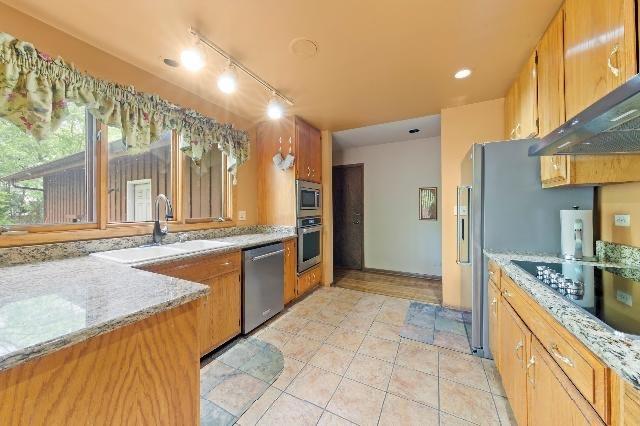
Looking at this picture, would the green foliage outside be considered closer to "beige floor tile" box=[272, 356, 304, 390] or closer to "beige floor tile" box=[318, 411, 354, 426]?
"beige floor tile" box=[272, 356, 304, 390]

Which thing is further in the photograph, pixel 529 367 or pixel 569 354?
pixel 529 367

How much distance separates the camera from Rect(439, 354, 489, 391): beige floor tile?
1.67m

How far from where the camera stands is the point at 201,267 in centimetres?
183

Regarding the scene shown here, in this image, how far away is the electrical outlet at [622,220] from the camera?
138 cm

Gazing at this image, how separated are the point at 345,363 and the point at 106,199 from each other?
222 cm

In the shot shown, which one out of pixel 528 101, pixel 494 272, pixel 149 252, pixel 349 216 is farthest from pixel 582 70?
pixel 349 216

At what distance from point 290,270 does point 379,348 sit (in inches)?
51.3

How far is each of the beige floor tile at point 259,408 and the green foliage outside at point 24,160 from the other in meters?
1.82

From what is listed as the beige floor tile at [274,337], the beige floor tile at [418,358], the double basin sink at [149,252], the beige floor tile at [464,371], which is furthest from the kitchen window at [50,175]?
the beige floor tile at [464,371]

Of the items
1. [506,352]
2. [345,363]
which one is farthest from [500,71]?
[345,363]

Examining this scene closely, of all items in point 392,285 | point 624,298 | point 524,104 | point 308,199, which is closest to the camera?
point 624,298

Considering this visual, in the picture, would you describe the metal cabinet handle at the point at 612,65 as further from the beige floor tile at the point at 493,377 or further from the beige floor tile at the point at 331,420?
the beige floor tile at the point at 331,420

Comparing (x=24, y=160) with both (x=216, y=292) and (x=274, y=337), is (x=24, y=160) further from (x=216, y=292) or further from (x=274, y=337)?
(x=274, y=337)

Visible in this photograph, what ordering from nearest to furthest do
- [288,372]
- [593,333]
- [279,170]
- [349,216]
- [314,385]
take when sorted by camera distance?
1. [593,333]
2. [314,385]
3. [288,372]
4. [279,170]
5. [349,216]
